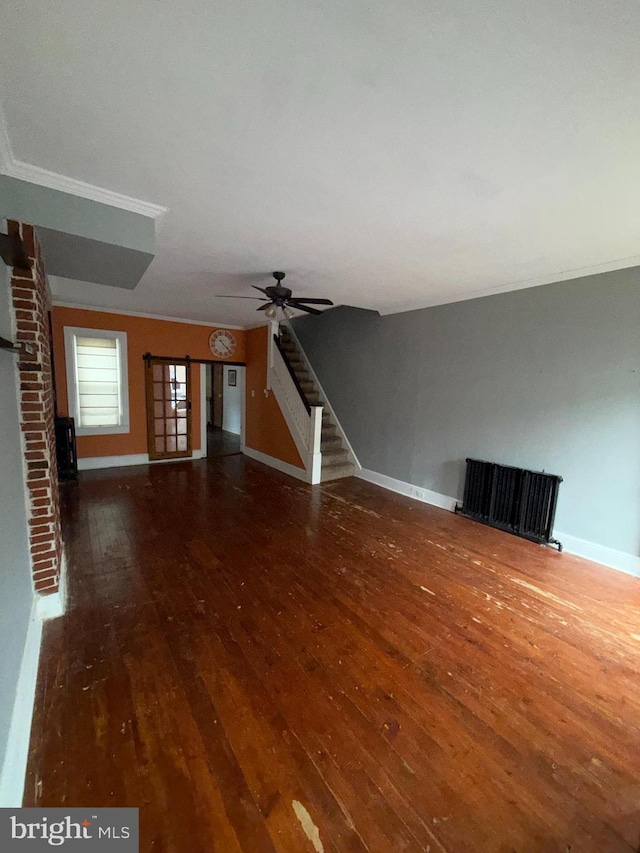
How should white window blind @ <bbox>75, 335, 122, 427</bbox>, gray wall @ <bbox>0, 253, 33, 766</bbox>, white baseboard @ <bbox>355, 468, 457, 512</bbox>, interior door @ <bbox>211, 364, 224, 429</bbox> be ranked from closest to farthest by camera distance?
gray wall @ <bbox>0, 253, 33, 766</bbox> < white baseboard @ <bbox>355, 468, 457, 512</bbox> < white window blind @ <bbox>75, 335, 122, 427</bbox> < interior door @ <bbox>211, 364, 224, 429</bbox>

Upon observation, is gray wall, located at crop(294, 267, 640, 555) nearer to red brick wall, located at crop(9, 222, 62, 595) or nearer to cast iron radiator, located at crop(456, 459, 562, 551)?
cast iron radiator, located at crop(456, 459, 562, 551)

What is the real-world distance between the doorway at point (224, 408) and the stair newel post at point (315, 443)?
286 centimetres

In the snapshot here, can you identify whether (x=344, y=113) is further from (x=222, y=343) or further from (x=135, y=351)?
(x=222, y=343)

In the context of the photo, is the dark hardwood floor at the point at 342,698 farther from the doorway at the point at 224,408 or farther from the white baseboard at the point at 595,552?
the doorway at the point at 224,408

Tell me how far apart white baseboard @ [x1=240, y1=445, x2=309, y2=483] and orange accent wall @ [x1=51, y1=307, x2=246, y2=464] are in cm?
101

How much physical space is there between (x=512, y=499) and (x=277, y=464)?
370 cm

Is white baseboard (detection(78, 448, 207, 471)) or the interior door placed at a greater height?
the interior door

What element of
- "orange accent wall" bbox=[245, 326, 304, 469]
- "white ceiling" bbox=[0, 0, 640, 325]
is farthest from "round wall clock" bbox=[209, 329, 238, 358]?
"white ceiling" bbox=[0, 0, 640, 325]

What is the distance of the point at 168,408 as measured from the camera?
6320 millimetres

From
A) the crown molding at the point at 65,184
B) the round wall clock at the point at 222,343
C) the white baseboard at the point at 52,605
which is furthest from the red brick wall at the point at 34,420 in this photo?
the round wall clock at the point at 222,343

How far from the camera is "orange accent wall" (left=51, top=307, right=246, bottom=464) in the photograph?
17.4 ft

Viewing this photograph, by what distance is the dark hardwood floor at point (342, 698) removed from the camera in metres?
1.26

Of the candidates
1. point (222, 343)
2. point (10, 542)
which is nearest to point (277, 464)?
point (222, 343)

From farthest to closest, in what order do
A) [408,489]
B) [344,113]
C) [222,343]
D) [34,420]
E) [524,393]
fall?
[222,343] < [408,489] < [524,393] < [34,420] < [344,113]
